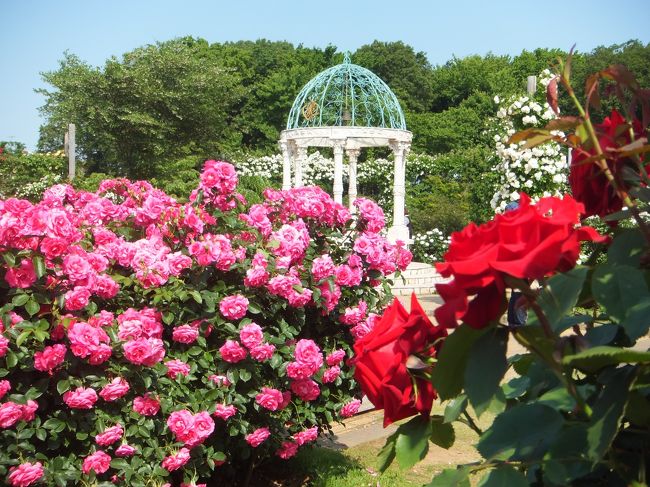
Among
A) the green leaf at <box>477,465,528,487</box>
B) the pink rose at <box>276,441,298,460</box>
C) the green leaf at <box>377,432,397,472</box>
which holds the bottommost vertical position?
the pink rose at <box>276,441,298,460</box>

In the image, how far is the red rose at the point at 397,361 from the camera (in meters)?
0.82

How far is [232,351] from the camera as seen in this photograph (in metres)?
3.30

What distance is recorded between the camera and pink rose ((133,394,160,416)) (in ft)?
10.1

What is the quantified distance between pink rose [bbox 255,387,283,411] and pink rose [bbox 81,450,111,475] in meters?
0.73

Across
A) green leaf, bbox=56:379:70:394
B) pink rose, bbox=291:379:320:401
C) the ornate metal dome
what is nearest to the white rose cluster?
the ornate metal dome

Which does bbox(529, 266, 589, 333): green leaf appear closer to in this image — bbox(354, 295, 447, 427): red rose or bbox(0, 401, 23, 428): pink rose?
bbox(354, 295, 447, 427): red rose

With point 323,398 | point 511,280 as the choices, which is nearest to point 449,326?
point 511,280

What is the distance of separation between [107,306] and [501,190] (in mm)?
8428

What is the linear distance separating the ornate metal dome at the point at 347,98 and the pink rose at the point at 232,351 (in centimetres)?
1651

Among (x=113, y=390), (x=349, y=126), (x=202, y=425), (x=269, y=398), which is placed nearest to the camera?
(x=113, y=390)

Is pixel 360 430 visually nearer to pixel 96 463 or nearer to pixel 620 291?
pixel 96 463

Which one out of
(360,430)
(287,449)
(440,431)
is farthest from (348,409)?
(440,431)

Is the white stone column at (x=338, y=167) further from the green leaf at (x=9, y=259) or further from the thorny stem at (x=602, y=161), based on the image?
the thorny stem at (x=602, y=161)

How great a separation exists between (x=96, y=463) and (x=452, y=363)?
2.54 meters
